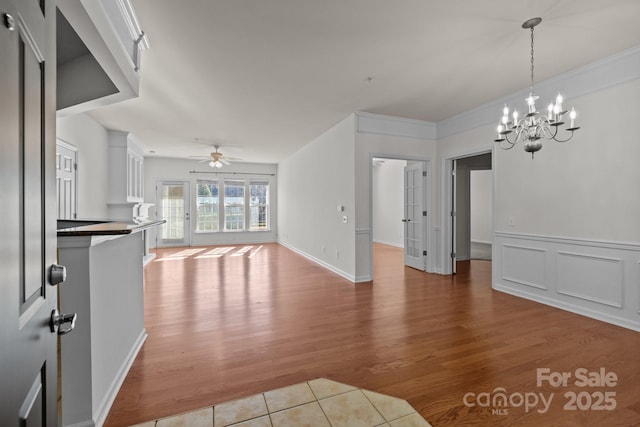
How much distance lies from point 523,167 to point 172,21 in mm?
4424

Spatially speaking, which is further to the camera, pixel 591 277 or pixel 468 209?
pixel 468 209

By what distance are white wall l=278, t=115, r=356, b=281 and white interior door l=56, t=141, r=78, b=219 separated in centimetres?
419

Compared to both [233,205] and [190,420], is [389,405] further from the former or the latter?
[233,205]

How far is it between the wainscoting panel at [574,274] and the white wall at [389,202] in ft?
15.9

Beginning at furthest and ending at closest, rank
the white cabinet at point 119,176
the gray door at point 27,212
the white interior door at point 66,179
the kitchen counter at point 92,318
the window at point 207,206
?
1. the window at point 207,206
2. the white cabinet at point 119,176
3. the white interior door at point 66,179
4. the kitchen counter at point 92,318
5. the gray door at point 27,212

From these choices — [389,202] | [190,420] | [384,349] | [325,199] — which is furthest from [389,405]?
[389,202]

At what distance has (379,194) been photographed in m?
10.5

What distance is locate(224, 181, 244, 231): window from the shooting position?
31.3ft

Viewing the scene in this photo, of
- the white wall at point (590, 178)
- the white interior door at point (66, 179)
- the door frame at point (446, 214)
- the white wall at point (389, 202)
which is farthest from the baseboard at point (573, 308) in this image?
the white interior door at point (66, 179)

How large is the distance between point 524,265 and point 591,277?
75cm

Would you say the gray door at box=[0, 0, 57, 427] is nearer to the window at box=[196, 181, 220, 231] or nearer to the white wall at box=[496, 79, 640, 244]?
the white wall at box=[496, 79, 640, 244]

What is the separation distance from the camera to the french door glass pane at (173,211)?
8.92 metres

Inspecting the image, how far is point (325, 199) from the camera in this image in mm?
6094

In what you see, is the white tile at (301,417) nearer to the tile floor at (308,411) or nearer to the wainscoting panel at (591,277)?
the tile floor at (308,411)
